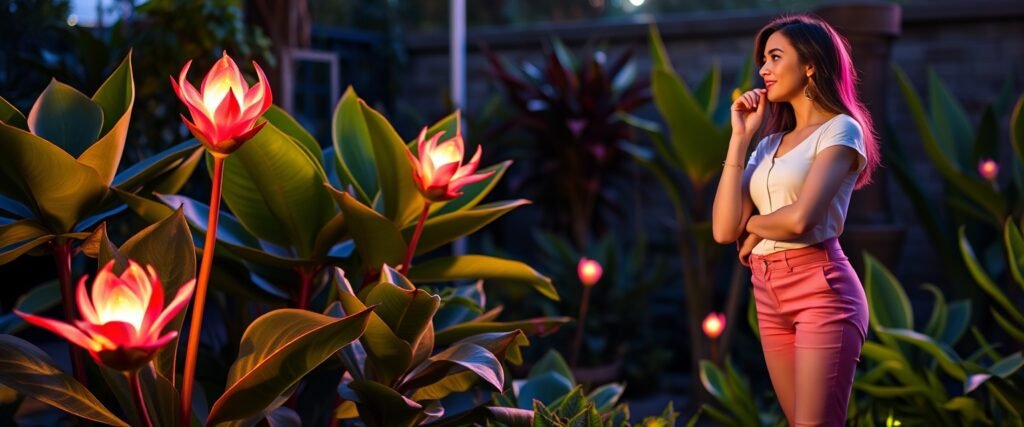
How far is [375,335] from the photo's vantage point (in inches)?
60.8

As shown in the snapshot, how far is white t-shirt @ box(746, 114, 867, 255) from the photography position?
4.89 feet

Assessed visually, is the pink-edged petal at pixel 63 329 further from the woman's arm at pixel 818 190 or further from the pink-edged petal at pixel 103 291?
the woman's arm at pixel 818 190

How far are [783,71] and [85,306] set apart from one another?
1.02 metres

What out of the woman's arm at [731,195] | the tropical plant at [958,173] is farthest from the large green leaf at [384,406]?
the tropical plant at [958,173]

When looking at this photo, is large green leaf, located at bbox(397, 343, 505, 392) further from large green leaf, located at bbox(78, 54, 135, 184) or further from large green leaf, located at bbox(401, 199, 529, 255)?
large green leaf, located at bbox(78, 54, 135, 184)

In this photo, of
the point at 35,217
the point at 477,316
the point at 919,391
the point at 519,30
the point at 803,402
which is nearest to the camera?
the point at 803,402

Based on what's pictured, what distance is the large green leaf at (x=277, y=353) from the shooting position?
4.42 feet

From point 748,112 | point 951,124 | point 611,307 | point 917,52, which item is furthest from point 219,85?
point 917,52

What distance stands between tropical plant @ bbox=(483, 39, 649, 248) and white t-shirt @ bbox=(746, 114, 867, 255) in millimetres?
2420

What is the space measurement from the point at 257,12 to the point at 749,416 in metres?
1.92

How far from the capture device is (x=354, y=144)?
2.05 m

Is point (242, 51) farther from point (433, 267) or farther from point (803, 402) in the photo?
point (803, 402)

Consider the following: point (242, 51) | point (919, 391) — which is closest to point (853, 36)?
point (919, 391)

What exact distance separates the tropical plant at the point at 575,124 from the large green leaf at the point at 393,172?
219 centimetres
